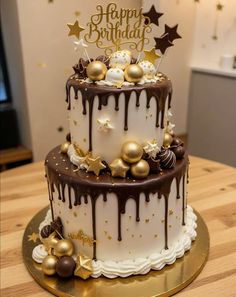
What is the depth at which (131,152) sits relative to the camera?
1018 millimetres

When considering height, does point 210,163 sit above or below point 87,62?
below

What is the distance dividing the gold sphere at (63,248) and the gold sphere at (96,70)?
0.52 meters

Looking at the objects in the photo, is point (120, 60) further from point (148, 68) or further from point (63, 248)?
point (63, 248)

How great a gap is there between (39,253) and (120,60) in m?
0.68

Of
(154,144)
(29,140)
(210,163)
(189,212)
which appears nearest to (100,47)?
(154,144)

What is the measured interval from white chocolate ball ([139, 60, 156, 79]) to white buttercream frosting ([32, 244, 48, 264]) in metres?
0.66

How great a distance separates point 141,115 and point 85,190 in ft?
0.91

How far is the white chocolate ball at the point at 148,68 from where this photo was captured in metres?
1.07

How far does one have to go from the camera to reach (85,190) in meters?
1.04

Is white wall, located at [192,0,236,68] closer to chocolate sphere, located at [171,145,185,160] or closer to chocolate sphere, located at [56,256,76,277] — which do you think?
chocolate sphere, located at [171,145,185,160]

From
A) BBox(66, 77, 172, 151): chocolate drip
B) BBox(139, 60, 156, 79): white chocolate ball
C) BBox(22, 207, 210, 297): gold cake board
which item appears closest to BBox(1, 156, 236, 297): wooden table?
BBox(22, 207, 210, 297): gold cake board

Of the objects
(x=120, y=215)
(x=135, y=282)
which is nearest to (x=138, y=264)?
(x=135, y=282)

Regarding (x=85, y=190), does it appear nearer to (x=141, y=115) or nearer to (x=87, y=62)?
(x=141, y=115)

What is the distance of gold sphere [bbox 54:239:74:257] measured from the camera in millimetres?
1110
